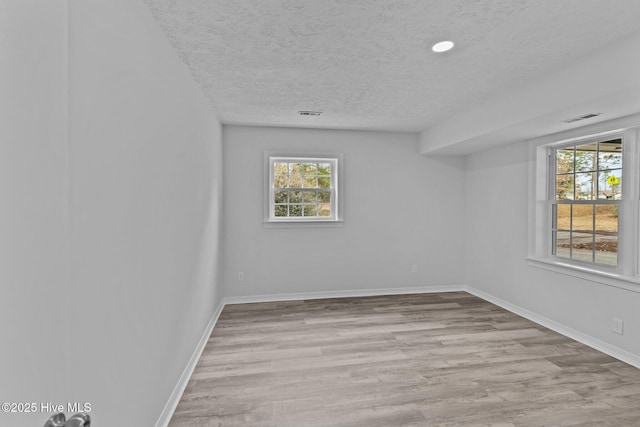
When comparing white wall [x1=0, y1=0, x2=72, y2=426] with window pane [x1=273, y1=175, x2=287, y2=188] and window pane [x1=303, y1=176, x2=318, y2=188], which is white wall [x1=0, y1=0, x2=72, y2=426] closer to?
window pane [x1=273, y1=175, x2=287, y2=188]

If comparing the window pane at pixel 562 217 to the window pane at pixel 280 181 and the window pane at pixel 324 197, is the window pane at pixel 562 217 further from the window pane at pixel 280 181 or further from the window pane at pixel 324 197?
the window pane at pixel 280 181

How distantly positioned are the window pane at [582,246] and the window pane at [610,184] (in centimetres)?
44

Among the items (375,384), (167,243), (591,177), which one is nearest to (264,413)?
(375,384)

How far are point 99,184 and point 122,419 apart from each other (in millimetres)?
1025

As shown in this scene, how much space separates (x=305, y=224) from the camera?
178 inches

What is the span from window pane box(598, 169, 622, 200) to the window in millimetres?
2933

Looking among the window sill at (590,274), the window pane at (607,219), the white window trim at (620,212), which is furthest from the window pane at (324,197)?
the window pane at (607,219)

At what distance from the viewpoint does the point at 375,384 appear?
2.36 m

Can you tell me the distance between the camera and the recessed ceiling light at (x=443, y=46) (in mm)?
2117

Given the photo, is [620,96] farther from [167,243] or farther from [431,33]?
[167,243]

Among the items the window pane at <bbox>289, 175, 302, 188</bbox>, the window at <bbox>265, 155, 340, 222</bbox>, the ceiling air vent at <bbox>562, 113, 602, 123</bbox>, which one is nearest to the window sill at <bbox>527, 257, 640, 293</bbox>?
the ceiling air vent at <bbox>562, 113, 602, 123</bbox>

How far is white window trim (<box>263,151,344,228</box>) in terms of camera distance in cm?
442

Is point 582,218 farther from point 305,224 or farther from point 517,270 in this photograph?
point 305,224

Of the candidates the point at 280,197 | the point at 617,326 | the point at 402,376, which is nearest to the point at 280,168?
the point at 280,197
